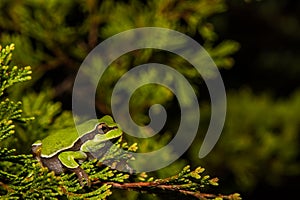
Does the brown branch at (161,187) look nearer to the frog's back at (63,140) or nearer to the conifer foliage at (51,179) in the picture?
the conifer foliage at (51,179)

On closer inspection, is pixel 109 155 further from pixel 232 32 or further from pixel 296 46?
pixel 296 46

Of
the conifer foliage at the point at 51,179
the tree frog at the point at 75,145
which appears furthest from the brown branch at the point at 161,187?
the tree frog at the point at 75,145

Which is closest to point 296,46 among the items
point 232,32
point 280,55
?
point 280,55

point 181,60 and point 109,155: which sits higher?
point 181,60

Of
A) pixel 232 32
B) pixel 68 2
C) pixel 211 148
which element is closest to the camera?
pixel 68 2

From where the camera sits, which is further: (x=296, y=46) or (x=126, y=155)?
(x=296, y=46)

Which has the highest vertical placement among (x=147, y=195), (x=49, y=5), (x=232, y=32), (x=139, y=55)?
(x=232, y=32)

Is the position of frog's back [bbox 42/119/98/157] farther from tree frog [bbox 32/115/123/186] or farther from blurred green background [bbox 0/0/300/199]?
blurred green background [bbox 0/0/300/199]

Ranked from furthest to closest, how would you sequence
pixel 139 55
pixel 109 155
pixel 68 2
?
1. pixel 68 2
2. pixel 139 55
3. pixel 109 155
